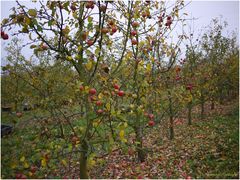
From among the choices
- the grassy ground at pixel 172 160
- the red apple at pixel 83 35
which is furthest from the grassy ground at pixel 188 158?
the red apple at pixel 83 35

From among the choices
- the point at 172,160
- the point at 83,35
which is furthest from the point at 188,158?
the point at 83,35

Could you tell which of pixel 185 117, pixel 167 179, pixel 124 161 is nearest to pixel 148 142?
pixel 124 161

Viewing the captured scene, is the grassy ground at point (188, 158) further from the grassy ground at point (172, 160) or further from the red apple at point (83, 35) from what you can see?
the red apple at point (83, 35)

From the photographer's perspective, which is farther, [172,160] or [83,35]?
[172,160]

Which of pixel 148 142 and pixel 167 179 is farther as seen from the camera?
pixel 148 142

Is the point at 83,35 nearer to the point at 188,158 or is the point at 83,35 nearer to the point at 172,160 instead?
the point at 172,160

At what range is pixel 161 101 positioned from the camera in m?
6.73

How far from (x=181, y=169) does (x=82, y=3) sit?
491cm

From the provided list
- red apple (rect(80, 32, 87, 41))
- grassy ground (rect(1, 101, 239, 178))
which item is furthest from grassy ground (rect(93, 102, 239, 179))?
red apple (rect(80, 32, 87, 41))

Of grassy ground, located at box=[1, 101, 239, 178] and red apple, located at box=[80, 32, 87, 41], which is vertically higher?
red apple, located at box=[80, 32, 87, 41]

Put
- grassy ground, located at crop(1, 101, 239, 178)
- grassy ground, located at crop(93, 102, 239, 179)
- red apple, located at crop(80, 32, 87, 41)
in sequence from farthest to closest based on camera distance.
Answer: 1. grassy ground, located at crop(93, 102, 239, 179)
2. grassy ground, located at crop(1, 101, 239, 178)
3. red apple, located at crop(80, 32, 87, 41)

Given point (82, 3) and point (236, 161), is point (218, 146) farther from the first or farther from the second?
point (82, 3)

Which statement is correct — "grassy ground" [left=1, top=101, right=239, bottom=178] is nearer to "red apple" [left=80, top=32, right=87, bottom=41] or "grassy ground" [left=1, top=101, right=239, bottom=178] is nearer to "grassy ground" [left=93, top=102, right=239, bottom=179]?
"grassy ground" [left=93, top=102, right=239, bottom=179]

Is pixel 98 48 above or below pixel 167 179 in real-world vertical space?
above
